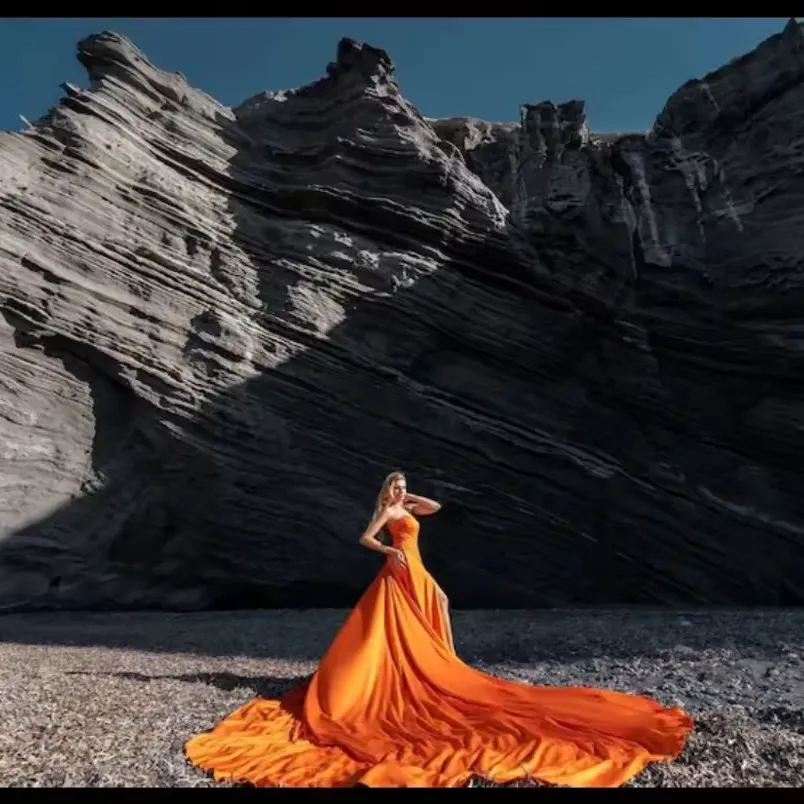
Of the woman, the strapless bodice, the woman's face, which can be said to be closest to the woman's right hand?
the woman

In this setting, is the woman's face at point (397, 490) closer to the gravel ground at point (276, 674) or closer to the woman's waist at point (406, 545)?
the woman's waist at point (406, 545)

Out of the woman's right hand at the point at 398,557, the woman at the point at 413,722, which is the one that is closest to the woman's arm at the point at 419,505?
the woman at the point at 413,722

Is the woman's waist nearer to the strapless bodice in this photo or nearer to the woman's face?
the strapless bodice

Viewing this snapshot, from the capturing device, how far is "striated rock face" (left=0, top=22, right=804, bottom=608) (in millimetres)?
16016

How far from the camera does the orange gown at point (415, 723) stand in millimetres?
4770

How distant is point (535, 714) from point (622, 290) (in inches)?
592

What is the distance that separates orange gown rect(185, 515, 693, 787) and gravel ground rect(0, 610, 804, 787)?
0.28 metres

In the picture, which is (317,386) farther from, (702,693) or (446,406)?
(702,693)

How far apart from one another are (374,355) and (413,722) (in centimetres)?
1265

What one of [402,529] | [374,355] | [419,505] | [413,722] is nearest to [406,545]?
[402,529]

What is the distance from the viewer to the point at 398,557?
7.07 metres

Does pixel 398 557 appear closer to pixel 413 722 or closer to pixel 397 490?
pixel 397 490

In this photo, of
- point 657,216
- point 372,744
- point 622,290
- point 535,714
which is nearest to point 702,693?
point 535,714

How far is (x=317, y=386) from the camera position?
1727cm
